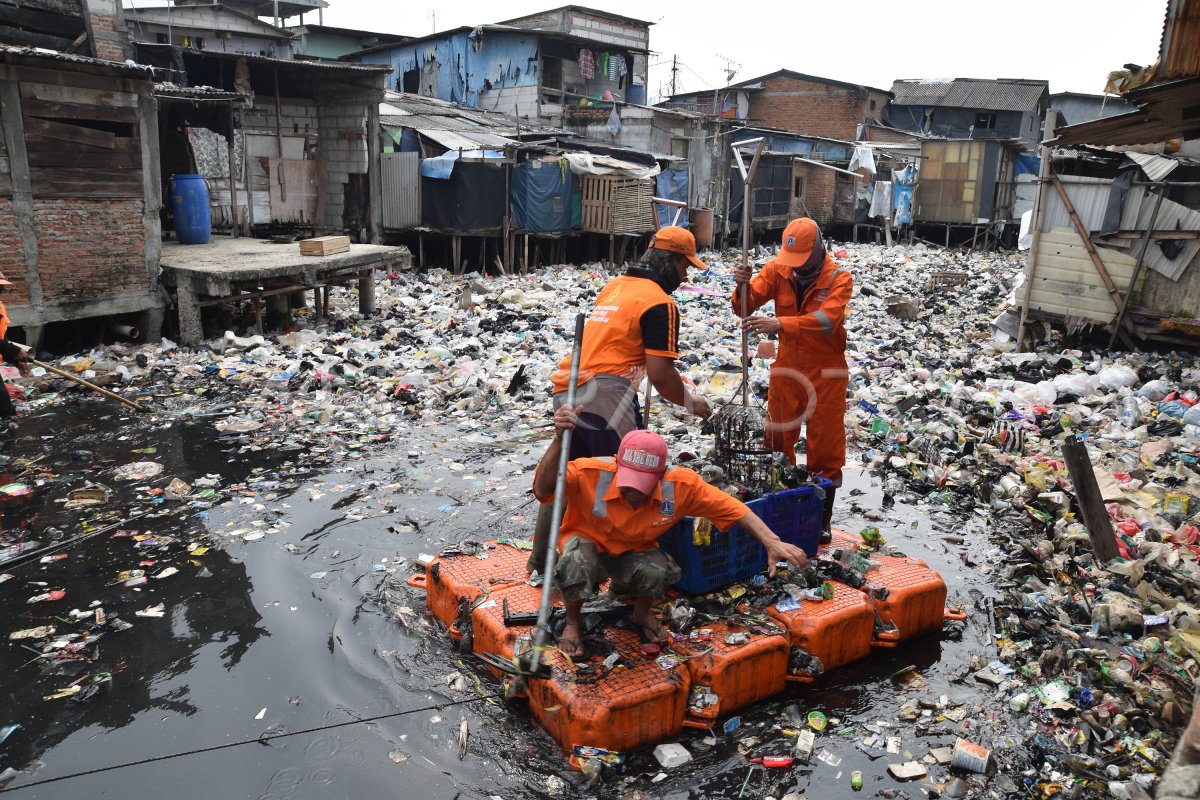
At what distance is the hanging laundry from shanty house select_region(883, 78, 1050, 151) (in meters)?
15.5

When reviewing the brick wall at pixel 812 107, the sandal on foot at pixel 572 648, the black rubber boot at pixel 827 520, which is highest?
the brick wall at pixel 812 107

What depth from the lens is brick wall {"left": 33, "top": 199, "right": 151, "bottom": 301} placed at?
866cm

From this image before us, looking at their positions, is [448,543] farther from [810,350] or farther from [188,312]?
[188,312]

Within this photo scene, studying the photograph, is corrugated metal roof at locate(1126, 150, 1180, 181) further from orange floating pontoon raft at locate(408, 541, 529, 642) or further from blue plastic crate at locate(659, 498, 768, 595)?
orange floating pontoon raft at locate(408, 541, 529, 642)

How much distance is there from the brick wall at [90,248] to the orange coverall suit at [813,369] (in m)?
7.74

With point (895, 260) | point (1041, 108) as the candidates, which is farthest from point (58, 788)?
point (1041, 108)

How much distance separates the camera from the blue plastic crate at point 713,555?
12.1 feet

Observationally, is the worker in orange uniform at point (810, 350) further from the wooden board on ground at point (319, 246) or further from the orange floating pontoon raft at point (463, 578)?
the wooden board on ground at point (319, 246)

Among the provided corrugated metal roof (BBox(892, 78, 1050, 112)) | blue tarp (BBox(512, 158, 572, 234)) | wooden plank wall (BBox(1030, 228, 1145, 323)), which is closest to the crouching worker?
wooden plank wall (BBox(1030, 228, 1145, 323))

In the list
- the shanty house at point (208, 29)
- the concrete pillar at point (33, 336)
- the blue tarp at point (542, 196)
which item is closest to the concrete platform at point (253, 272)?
the concrete pillar at point (33, 336)

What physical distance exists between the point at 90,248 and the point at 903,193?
1004 inches

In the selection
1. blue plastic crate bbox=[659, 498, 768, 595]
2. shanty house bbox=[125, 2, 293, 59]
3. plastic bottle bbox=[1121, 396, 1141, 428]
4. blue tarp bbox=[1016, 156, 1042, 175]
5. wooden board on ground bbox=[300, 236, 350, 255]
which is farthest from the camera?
blue tarp bbox=[1016, 156, 1042, 175]

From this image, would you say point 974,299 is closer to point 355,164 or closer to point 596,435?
point 355,164

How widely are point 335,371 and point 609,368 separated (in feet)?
18.5
